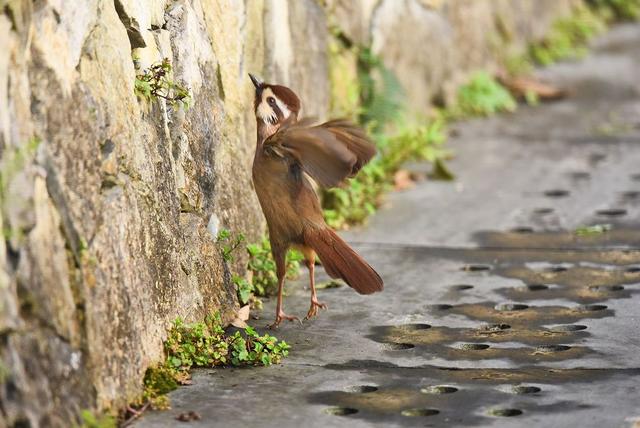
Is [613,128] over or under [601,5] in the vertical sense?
under

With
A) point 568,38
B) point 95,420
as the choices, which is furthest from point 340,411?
point 568,38

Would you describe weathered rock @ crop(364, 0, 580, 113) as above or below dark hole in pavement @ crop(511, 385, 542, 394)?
above

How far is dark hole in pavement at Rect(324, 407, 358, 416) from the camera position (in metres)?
4.18

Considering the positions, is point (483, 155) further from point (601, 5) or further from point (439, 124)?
point (601, 5)

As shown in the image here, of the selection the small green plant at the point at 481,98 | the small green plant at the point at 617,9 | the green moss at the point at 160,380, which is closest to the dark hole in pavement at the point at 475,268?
the green moss at the point at 160,380

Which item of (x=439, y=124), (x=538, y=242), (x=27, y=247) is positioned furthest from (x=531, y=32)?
(x=27, y=247)

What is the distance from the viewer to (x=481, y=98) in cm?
943

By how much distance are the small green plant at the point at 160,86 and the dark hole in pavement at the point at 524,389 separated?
1.77 m

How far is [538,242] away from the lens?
6426 mm

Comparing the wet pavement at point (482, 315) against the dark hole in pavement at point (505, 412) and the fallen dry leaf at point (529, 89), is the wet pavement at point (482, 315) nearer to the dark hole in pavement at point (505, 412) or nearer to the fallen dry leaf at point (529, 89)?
the dark hole in pavement at point (505, 412)

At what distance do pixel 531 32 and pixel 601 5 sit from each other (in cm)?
185

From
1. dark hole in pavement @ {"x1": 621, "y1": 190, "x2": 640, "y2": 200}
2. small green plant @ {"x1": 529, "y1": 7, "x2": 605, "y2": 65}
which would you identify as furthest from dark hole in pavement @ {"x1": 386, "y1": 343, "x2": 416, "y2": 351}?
small green plant @ {"x1": 529, "y1": 7, "x2": 605, "y2": 65}

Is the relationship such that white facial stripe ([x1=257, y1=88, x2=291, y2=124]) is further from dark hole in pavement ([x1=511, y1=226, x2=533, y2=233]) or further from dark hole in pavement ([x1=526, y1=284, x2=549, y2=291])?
dark hole in pavement ([x1=511, y1=226, x2=533, y2=233])

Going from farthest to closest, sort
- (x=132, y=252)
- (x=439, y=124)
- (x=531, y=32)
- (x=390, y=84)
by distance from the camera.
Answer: (x=531, y=32) < (x=439, y=124) < (x=390, y=84) < (x=132, y=252)
